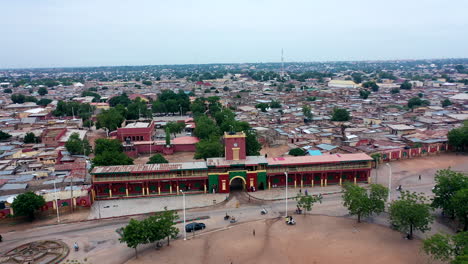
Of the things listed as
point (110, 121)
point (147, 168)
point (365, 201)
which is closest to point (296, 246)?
point (365, 201)

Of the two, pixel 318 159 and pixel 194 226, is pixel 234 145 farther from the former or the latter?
pixel 194 226

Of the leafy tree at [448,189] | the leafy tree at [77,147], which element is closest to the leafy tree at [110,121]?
the leafy tree at [77,147]

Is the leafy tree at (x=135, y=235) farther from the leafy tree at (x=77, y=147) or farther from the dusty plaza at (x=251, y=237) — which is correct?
the leafy tree at (x=77, y=147)

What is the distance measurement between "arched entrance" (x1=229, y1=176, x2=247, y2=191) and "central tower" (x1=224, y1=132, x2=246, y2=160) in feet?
8.10

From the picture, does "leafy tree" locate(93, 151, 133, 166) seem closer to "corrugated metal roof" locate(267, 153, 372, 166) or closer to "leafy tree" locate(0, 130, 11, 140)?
"corrugated metal roof" locate(267, 153, 372, 166)

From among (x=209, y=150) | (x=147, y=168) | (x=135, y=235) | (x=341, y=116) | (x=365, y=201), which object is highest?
(x=341, y=116)

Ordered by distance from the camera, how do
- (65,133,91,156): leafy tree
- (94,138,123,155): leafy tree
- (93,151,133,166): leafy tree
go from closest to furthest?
(93,151,133,166): leafy tree, (94,138,123,155): leafy tree, (65,133,91,156): leafy tree

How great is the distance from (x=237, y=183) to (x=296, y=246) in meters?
15.3

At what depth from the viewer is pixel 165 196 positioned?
129ft

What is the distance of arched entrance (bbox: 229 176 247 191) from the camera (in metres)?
40.4

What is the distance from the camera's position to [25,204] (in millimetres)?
31828

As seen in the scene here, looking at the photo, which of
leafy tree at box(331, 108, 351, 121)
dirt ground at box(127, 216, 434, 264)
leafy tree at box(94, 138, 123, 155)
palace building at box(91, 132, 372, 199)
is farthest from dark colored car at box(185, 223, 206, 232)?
leafy tree at box(331, 108, 351, 121)

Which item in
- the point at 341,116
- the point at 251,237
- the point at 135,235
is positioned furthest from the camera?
the point at 341,116

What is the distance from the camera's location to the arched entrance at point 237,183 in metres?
40.4
